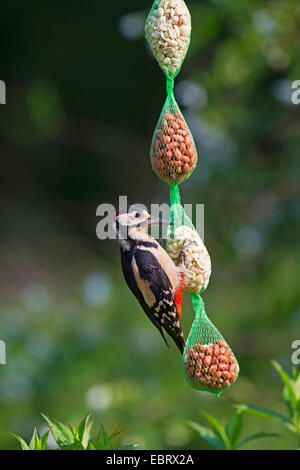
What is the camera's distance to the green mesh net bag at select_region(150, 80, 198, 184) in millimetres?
1857

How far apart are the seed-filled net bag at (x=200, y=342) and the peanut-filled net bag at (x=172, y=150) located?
8cm

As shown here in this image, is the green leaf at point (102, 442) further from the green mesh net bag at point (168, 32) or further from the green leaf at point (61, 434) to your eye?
the green mesh net bag at point (168, 32)

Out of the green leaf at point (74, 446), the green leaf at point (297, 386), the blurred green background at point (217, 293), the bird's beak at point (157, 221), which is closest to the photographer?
the green leaf at point (74, 446)

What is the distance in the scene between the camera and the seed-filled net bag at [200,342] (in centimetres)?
175

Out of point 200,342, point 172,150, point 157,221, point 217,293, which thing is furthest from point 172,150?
point 217,293

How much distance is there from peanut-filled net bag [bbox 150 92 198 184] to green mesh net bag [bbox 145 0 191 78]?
101mm

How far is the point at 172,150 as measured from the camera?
1.86 meters

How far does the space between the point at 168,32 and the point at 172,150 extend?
0.36 m

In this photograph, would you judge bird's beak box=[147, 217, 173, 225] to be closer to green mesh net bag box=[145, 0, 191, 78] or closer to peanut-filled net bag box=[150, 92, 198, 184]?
peanut-filled net bag box=[150, 92, 198, 184]

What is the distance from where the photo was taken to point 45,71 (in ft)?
24.8

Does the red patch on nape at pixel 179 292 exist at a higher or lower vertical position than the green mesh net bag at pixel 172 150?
lower

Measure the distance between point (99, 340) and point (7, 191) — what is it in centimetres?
561

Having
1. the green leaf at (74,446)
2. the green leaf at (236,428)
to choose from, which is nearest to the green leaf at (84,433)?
the green leaf at (74,446)

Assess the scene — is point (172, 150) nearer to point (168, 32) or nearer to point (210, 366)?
point (168, 32)
